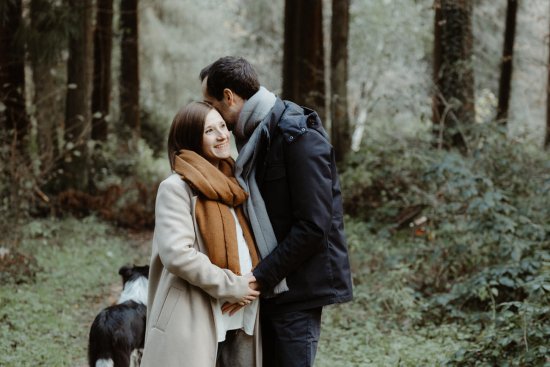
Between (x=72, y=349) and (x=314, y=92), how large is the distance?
966 centimetres

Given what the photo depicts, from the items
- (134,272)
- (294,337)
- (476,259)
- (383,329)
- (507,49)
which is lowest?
(383,329)

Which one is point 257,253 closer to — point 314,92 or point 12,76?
point 12,76

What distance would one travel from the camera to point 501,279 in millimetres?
6773

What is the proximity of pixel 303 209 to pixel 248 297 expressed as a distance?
49cm

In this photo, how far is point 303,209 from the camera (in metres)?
3.16

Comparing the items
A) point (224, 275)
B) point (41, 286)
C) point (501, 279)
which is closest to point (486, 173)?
point (501, 279)

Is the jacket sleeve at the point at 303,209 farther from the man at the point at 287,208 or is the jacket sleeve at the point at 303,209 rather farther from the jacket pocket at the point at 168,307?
the jacket pocket at the point at 168,307

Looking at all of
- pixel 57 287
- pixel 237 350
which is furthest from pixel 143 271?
pixel 57 287

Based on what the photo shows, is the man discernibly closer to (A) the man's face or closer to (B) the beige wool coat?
(A) the man's face

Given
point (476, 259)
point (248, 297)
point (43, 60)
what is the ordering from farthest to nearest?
point (43, 60) → point (476, 259) → point (248, 297)

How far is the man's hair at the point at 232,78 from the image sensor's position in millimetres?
3367

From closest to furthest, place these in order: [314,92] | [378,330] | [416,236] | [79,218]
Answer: [378,330] < [416,236] < [79,218] < [314,92]

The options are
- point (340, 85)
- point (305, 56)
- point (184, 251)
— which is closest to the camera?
point (184, 251)

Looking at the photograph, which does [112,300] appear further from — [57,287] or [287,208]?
[287,208]
